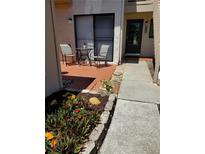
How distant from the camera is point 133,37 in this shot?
10219 mm

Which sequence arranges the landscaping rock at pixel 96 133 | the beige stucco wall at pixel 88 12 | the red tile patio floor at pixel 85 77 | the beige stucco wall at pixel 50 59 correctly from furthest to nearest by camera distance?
the beige stucco wall at pixel 88 12
the red tile patio floor at pixel 85 77
the beige stucco wall at pixel 50 59
the landscaping rock at pixel 96 133

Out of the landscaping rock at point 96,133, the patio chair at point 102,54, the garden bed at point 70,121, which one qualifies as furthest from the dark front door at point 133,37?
the landscaping rock at point 96,133

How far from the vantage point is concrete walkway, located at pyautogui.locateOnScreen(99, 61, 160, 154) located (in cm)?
248

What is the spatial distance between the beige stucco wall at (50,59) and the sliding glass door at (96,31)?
4216 millimetres

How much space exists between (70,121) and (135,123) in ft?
4.25

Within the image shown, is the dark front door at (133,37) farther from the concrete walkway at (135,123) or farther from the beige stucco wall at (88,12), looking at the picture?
the concrete walkway at (135,123)

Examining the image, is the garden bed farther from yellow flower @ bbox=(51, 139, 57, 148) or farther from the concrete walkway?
the concrete walkway

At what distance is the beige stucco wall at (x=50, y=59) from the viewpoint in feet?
11.7

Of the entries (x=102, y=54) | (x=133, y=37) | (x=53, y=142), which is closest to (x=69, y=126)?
(x=53, y=142)

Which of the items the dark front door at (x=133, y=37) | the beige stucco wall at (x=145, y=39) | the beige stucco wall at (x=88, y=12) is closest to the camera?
the beige stucco wall at (x=88, y=12)

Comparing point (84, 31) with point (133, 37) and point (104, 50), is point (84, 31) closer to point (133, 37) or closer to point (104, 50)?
point (104, 50)

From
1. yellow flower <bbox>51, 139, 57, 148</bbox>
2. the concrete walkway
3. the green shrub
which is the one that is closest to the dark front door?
the concrete walkway
